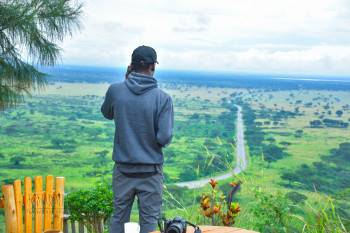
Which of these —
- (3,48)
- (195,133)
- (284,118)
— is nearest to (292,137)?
(195,133)

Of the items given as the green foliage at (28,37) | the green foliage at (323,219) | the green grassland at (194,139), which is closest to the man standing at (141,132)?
the green foliage at (323,219)

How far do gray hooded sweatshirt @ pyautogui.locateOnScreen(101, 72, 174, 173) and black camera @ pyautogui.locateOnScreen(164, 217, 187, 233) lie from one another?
628 mm

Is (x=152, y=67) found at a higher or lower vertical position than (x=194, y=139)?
higher

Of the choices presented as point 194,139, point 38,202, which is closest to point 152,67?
point 38,202

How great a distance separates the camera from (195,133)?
32.3m

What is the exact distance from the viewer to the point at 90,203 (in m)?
3.57

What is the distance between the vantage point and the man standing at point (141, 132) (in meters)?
2.53

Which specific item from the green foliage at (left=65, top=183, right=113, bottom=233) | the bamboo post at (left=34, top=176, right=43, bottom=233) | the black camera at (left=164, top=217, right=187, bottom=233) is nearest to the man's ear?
the black camera at (left=164, top=217, right=187, bottom=233)

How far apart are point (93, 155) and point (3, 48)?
23.8 metres

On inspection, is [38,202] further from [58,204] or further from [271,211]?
[271,211]

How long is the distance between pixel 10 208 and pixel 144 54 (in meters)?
1.29

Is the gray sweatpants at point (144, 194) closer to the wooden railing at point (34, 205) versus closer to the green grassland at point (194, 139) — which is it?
the wooden railing at point (34, 205)

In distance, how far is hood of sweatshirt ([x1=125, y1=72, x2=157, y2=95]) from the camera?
253cm

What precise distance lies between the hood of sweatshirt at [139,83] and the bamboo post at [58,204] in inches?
39.9
